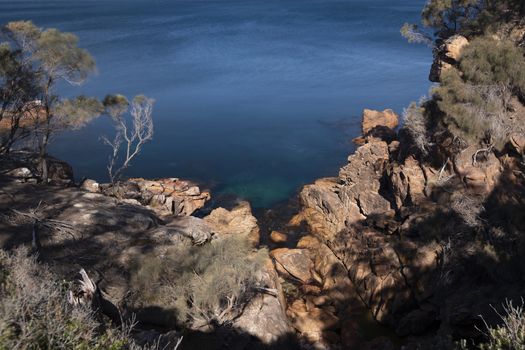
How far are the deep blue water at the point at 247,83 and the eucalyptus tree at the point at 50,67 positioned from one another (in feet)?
36.9

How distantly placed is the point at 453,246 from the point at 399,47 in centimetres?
4629

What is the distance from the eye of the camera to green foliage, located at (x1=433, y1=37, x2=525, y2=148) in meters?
18.5

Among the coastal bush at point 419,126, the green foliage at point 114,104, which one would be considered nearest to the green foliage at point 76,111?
the green foliage at point 114,104

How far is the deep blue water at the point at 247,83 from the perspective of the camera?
112ft

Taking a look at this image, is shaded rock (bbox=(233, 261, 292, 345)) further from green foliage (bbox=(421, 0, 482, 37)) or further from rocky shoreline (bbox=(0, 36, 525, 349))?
green foliage (bbox=(421, 0, 482, 37))

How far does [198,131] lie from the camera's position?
3844 cm

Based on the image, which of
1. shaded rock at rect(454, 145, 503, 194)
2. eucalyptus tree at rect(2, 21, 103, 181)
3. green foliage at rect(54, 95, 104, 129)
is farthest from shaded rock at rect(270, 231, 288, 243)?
eucalyptus tree at rect(2, 21, 103, 181)

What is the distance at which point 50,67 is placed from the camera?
1897 centimetres

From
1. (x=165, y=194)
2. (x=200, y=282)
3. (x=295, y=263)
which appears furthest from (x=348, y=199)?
(x=200, y=282)

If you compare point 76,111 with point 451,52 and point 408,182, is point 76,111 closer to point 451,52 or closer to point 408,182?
point 408,182

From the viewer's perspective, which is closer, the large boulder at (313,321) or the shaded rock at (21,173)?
the large boulder at (313,321)

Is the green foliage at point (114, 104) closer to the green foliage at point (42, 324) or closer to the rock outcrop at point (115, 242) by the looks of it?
the rock outcrop at point (115, 242)

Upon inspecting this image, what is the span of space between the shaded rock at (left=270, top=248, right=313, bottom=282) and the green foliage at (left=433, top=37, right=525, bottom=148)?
8.98 meters

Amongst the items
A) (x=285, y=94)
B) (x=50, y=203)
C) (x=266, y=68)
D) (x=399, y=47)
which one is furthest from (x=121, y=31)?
(x=50, y=203)
